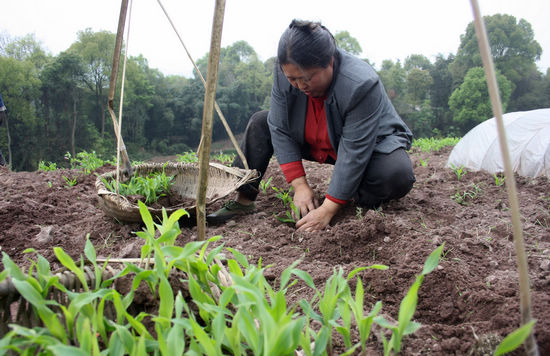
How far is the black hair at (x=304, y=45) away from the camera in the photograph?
1.65m

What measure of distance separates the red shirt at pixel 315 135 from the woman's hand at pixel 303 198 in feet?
0.15

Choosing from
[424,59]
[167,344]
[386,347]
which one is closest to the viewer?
[167,344]

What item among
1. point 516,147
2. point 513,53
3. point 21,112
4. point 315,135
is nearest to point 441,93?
point 513,53

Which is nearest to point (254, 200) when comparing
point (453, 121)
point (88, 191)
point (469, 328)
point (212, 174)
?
point (212, 174)

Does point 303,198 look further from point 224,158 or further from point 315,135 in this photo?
point 224,158

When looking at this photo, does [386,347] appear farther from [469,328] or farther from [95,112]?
[95,112]

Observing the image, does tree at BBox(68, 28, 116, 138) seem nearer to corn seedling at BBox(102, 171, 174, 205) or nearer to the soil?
the soil

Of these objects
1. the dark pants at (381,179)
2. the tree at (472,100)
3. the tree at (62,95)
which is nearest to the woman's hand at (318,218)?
the dark pants at (381,179)

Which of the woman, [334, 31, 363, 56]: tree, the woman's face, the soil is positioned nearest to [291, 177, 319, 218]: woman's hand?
the woman

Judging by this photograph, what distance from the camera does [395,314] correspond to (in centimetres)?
116

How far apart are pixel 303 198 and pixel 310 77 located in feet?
2.21

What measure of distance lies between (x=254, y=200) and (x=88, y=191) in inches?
53.3

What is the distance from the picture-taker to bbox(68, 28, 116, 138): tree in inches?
370

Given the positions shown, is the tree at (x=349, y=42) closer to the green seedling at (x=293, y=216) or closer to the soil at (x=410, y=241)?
the soil at (x=410, y=241)
